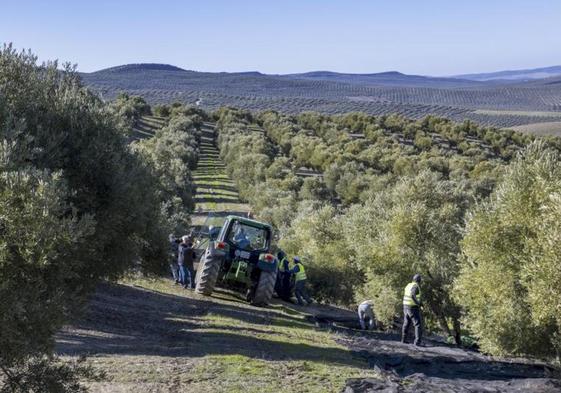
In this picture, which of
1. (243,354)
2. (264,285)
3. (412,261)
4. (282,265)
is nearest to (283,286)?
(282,265)

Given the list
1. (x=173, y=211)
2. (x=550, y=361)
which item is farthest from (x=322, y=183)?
(x=550, y=361)

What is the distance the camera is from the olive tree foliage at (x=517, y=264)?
49.8 feet

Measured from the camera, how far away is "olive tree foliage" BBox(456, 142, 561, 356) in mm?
15172

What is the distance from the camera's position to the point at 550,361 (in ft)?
58.7

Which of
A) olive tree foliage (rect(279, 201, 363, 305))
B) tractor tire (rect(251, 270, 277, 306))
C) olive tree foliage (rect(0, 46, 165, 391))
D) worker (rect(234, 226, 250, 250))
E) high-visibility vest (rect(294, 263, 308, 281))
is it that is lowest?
olive tree foliage (rect(279, 201, 363, 305))

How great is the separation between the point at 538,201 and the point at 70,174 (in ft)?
36.2

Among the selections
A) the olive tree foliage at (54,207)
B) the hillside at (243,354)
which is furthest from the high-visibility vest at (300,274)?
the olive tree foliage at (54,207)

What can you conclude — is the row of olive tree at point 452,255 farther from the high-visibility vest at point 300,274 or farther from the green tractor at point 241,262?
the green tractor at point 241,262

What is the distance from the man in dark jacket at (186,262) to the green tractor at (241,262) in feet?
2.77

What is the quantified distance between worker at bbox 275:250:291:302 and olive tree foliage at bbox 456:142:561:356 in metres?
8.40

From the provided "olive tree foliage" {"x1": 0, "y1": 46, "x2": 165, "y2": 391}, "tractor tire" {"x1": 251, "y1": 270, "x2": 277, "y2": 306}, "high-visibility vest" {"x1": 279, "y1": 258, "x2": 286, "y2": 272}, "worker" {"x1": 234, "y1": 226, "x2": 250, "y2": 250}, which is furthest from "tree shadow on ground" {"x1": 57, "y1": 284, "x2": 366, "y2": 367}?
"high-visibility vest" {"x1": 279, "y1": 258, "x2": 286, "y2": 272}

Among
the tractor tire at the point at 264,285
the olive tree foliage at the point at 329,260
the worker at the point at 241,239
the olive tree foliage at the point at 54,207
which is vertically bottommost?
the olive tree foliage at the point at 329,260

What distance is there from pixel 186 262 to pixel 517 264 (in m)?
11.4

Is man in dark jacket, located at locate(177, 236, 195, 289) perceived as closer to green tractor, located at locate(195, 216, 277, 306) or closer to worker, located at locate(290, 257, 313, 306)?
green tractor, located at locate(195, 216, 277, 306)
